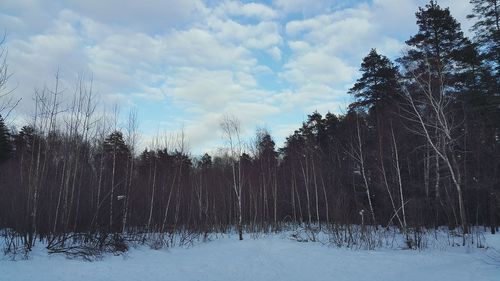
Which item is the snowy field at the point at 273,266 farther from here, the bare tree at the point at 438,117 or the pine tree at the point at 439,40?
the pine tree at the point at 439,40

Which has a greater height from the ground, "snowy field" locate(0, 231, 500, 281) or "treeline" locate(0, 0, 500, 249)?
"treeline" locate(0, 0, 500, 249)

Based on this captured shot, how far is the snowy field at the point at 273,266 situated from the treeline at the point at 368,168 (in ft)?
7.50

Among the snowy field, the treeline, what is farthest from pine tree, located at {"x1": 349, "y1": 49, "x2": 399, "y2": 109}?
the snowy field

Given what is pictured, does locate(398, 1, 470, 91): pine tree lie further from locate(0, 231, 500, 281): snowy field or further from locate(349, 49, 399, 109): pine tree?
locate(0, 231, 500, 281): snowy field

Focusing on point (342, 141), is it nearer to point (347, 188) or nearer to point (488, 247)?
point (347, 188)

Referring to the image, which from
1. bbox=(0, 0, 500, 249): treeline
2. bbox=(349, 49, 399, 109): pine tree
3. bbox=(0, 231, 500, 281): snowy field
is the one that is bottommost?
bbox=(0, 231, 500, 281): snowy field

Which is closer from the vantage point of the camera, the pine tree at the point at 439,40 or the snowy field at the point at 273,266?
the snowy field at the point at 273,266

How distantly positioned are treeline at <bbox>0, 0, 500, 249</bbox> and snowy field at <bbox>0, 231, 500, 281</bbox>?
229 centimetres

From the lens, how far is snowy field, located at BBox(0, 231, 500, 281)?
36.4 ft

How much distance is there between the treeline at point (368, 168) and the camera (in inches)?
726

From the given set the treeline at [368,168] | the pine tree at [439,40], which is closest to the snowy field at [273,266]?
the treeline at [368,168]

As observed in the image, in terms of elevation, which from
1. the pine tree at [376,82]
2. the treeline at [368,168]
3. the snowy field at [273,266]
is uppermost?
the pine tree at [376,82]

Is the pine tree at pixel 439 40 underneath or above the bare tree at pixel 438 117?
above

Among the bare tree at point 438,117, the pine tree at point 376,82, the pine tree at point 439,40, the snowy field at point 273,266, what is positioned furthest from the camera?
the pine tree at point 376,82
